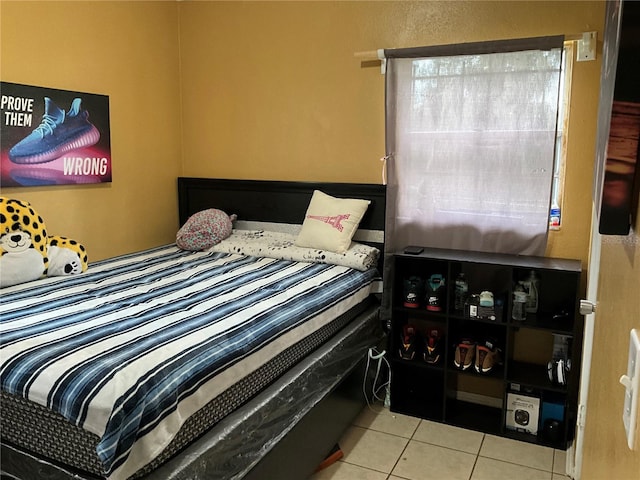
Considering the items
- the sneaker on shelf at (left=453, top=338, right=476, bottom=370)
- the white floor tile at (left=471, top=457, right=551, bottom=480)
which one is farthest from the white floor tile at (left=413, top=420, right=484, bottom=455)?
the sneaker on shelf at (left=453, top=338, right=476, bottom=370)

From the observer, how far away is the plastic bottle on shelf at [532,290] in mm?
2742

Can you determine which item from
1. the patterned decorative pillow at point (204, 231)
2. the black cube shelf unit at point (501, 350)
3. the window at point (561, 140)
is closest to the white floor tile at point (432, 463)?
the black cube shelf unit at point (501, 350)

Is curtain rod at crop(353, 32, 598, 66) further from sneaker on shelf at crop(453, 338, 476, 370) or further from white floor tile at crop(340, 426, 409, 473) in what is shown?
white floor tile at crop(340, 426, 409, 473)

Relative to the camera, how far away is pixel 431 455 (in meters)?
2.52

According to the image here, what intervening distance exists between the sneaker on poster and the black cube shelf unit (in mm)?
1949

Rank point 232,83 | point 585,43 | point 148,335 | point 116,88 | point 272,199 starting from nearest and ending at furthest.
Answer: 1. point 148,335
2. point 585,43
3. point 116,88
4. point 272,199
5. point 232,83

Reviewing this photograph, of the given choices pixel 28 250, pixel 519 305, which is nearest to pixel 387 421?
pixel 519 305

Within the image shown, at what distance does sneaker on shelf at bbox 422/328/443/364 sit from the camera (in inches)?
113

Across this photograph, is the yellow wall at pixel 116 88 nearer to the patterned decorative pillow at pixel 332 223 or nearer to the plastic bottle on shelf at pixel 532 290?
the patterned decorative pillow at pixel 332 223

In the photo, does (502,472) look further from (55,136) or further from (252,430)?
(55,136)

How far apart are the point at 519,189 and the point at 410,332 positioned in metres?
0.97

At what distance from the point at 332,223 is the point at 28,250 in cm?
158

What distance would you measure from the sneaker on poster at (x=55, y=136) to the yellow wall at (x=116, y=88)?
14 cm

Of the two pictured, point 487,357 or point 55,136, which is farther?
point 55,136
